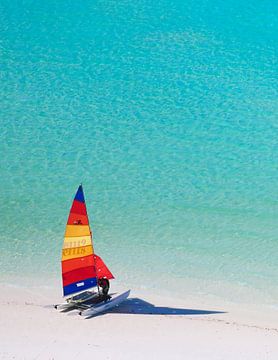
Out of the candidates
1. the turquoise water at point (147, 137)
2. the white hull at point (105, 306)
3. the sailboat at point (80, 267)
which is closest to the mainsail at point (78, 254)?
the sailboat at point (80, 267)

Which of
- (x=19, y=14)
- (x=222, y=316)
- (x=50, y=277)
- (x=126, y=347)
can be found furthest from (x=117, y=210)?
(x=19, y=14)

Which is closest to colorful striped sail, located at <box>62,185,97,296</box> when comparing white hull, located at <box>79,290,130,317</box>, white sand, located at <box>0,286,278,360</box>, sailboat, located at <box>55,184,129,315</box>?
sailboat, located at <box>55,184,129,315</box>

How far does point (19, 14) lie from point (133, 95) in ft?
28.9

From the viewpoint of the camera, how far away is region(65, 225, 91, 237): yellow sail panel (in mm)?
14031

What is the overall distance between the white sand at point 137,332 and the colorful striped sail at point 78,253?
0.75 metres

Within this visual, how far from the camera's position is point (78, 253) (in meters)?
14.3

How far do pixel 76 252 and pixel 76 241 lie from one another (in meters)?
0.24

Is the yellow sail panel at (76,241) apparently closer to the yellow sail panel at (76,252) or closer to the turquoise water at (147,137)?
the yellow sail panel at (76,252)

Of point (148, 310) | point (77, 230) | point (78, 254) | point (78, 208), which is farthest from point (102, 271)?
point (78, 208)

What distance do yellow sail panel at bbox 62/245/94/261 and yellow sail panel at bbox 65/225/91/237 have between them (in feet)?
1.01

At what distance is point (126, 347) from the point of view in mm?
12258

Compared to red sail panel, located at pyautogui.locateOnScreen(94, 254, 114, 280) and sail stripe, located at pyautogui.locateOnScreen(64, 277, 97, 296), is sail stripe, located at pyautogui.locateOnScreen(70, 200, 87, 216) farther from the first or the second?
sail stripe, located at pyautogui.locateOnScreen(64, 277, 97, 296)

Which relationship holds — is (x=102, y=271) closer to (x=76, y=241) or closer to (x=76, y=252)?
(x=76, y=252)

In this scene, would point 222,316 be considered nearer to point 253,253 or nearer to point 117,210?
point 253,253
